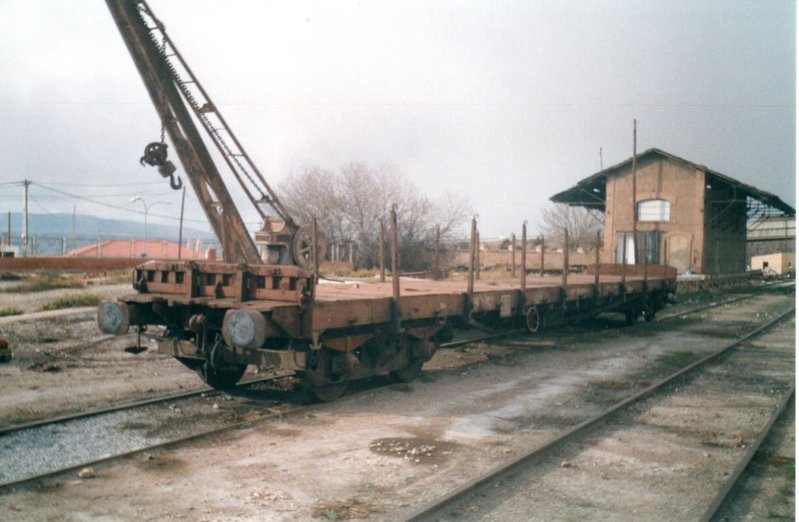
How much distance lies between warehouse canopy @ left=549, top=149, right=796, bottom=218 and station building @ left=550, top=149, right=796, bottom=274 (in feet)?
0.14

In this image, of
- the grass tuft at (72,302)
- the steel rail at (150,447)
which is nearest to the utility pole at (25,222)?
the grass tuft at (72,302)

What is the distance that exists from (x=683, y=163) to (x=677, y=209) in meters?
2.08

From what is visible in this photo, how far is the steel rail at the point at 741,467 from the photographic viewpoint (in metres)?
4.64

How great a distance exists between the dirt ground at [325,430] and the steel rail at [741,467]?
0.31m

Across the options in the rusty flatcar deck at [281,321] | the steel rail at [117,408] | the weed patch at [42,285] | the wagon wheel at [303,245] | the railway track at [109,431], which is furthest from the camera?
the weed patch at [42,285]

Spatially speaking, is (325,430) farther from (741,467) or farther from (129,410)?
(741,467)

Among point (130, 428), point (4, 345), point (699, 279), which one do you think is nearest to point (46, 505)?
point (130, 428)

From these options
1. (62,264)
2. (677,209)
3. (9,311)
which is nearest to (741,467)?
(9,311)

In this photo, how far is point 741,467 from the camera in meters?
5.52

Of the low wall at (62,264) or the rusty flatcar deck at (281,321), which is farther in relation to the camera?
the low wall at (62,264)

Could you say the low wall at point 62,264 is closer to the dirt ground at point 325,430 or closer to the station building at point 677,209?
the dirt ground at point 325,430

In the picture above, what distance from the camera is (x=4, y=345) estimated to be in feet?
32.7

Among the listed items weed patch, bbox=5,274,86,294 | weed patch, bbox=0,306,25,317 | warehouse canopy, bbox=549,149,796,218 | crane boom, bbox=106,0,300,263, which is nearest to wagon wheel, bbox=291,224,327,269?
crane boom, bbox=106,0,300,263

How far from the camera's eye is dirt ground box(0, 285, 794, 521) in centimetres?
467
